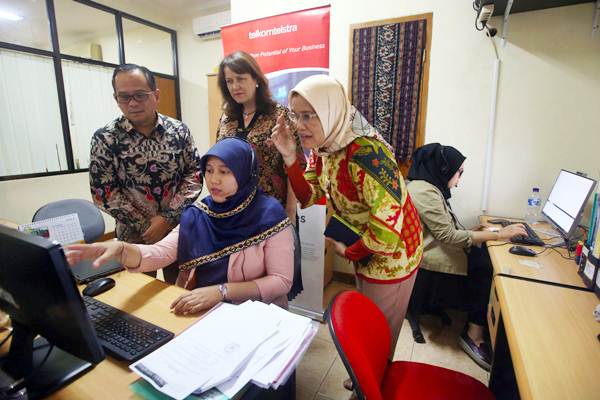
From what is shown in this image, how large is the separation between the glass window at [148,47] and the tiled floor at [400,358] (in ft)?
13.3

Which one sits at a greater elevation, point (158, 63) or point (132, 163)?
point (158, 63)

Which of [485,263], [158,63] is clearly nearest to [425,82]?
[485,263]

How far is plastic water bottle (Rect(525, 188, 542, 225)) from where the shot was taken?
2248mm

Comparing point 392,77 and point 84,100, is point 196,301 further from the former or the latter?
point 84,100

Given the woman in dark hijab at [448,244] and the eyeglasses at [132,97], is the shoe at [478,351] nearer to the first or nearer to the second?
the woman in dark hijab at [448,244]

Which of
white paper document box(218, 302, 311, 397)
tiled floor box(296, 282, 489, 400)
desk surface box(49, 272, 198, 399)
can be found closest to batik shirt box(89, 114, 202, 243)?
desk surface box(49, 272, 198, 399)

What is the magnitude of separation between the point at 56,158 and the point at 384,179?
150 inches

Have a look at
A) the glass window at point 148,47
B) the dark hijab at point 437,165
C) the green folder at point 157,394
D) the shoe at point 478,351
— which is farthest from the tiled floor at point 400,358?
the glass window at point 148,47

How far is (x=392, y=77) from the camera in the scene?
2445 millimetres

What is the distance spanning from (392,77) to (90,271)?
230cm

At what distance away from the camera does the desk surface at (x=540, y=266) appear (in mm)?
1372

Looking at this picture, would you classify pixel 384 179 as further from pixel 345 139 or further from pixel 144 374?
pixel 144 374

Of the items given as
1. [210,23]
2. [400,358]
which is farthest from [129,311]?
[210,23]

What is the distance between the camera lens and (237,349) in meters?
0.79
